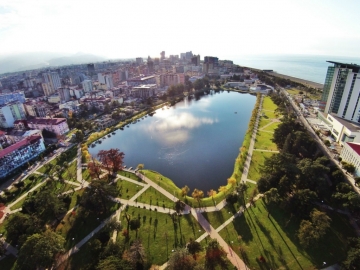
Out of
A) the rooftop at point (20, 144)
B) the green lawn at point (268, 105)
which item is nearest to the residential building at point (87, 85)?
the rooftop at point (20, 144)

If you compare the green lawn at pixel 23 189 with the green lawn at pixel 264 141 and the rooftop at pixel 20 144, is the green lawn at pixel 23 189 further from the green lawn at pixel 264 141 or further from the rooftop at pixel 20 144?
the green lawn at pixel 264 141

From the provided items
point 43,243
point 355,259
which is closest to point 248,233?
point 355,259

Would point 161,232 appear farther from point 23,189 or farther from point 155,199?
point 23,189

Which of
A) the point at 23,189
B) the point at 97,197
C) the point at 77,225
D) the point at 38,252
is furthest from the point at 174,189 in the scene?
the point at 23,189

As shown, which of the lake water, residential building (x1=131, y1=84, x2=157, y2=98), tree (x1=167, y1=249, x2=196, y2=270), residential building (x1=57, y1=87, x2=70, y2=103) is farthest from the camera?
residential building (x1=131, y1=84, x2=157, y2=98)

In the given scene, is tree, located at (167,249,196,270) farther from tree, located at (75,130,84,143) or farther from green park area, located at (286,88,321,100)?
green park area, located at (286,88,321,100)

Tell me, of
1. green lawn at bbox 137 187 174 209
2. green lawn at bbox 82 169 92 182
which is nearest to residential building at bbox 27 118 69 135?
green lawn at bbox 82 169 92 182
